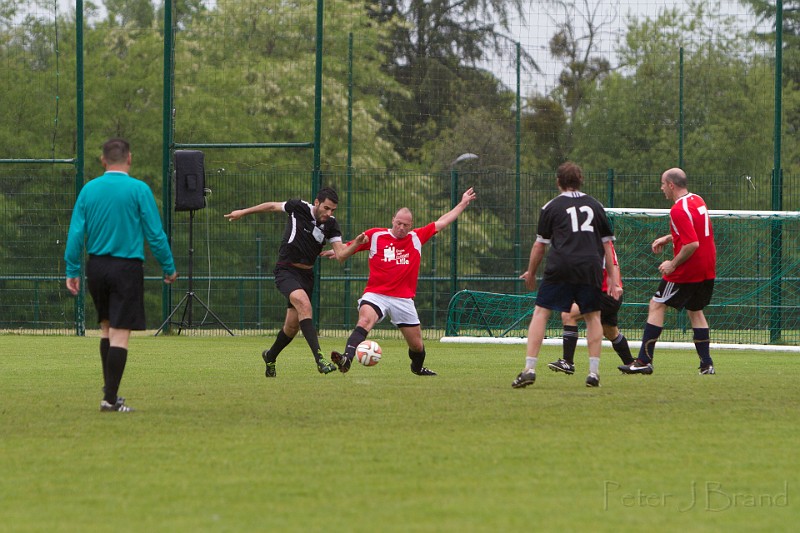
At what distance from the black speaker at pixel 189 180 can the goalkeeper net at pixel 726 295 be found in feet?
13.6

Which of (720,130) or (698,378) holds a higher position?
(720,130)

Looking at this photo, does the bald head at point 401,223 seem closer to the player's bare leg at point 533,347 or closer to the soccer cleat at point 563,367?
the soccer cleat at point 563,367

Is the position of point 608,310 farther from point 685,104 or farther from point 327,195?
point 685,104

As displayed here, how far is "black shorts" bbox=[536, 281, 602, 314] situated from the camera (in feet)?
32.4

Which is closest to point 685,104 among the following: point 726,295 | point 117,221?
point 726,295

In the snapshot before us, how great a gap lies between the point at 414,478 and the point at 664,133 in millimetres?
18596

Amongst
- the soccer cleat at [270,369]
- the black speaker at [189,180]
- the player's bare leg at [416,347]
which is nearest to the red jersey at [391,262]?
the player's bare leg at [416,347]

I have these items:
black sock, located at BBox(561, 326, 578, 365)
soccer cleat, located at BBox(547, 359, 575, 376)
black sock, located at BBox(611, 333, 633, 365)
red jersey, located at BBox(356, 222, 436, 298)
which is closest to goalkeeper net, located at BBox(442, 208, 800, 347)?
black sock, located at BBox(611, 333, 633, 365)

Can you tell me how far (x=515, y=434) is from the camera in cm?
721

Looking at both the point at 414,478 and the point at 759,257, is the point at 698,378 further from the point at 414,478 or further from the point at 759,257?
the point at 759,257

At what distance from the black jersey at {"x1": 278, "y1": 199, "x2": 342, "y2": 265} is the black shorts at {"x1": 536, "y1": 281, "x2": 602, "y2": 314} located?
2.66 metres

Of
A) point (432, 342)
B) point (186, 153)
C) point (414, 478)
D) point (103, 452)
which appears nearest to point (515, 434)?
point (414, 478)

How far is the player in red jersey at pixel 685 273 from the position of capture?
11562mm

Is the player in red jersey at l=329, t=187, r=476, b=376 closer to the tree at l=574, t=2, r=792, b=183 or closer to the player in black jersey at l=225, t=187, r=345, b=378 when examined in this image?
the player in black jersey at l=225, t=187, r=345, b=378
